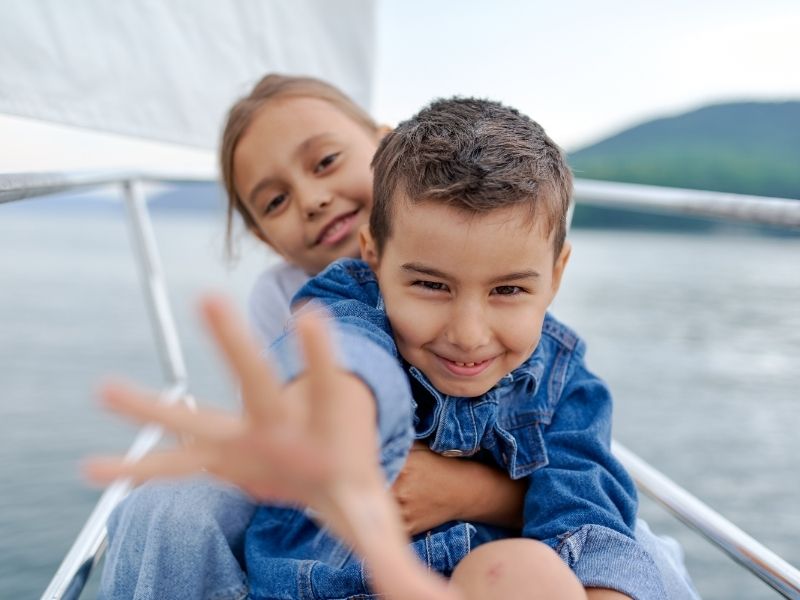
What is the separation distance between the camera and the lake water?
191cm

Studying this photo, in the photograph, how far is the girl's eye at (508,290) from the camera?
0.72 metres

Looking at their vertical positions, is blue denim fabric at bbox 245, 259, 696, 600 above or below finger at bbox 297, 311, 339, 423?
below

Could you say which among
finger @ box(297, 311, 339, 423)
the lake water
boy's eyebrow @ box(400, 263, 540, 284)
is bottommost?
the lake water

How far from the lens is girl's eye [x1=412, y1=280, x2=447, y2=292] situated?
0.71 metres

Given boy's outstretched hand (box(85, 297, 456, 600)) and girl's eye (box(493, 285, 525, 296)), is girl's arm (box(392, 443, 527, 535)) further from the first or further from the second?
boy's outstretched hand (box(85, 297, 456, 600))

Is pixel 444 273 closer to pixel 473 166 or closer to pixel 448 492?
pixel 473 166

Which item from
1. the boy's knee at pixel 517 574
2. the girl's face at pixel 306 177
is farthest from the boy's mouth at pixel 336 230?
the boy's knee at pixel 517 574

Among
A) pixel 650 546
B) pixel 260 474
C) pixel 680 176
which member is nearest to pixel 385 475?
pixel 260 474

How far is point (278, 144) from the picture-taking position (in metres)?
1.08

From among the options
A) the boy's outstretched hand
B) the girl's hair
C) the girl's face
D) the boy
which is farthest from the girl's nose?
the boy's outstretched hand

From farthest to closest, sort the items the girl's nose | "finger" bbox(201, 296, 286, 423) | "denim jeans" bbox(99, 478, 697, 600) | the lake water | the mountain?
the mountain, the lake water, the girl's nose, "denim jeans" bbox(99, 478, 697, 600), "finger" bbox(201, 296, 286, 423)

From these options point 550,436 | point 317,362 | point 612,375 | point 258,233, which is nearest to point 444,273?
point 550,436

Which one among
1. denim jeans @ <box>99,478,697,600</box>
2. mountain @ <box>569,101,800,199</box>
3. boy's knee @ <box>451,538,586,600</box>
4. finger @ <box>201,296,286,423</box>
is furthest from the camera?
mountain @ <box>569,101,800,199</box>

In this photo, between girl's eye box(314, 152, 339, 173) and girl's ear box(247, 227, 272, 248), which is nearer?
girl's eye box(314, 152, 339, 173)
